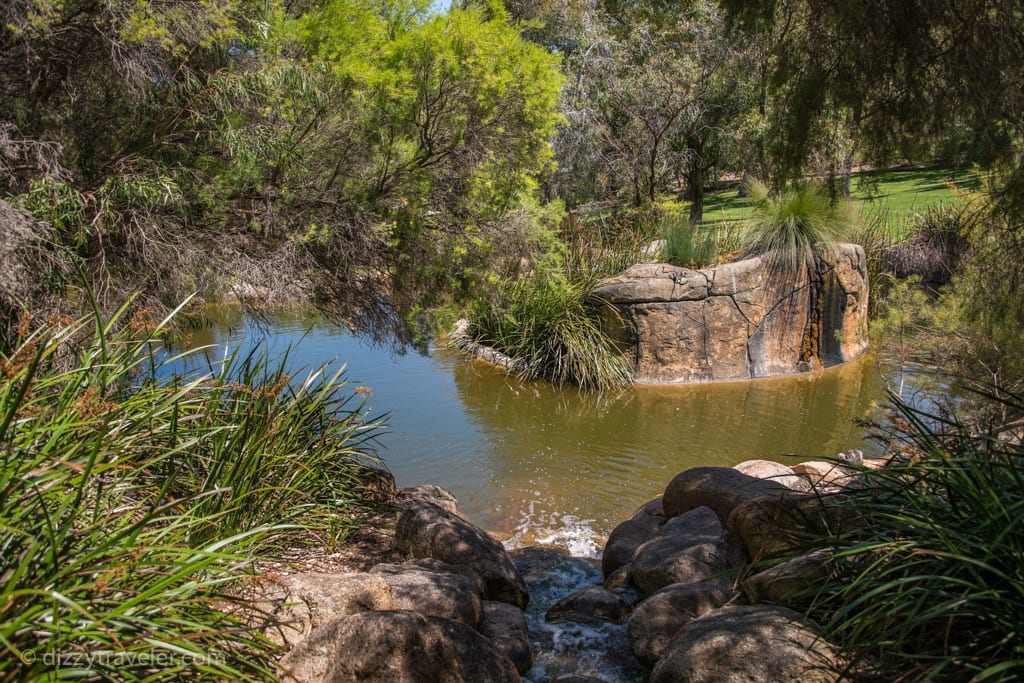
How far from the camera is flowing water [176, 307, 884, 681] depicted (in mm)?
7703

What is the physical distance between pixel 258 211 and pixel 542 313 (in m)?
6.52

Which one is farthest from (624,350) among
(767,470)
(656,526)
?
(656,526)

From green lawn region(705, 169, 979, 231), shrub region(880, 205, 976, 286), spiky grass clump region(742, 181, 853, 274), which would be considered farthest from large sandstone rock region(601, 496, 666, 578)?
green lawn region(705, 169, 979, 231)

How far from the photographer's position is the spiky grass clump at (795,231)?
12844mm

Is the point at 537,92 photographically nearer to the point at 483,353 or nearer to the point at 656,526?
the point at 656,526

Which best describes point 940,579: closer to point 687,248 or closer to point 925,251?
point 687,248

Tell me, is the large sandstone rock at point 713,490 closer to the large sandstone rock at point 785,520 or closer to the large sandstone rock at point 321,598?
the large sandstone rock at point 785,520

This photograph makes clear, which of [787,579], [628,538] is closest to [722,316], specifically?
[628,538]

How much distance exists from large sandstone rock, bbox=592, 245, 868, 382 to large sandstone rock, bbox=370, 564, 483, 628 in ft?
27.2

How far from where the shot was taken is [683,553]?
18.6ft

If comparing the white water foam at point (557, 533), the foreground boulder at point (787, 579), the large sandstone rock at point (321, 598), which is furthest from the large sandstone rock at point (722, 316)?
the large sandstone rock at point (321, 598)

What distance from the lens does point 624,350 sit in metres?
12.7

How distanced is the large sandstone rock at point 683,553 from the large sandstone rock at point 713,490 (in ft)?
0.86

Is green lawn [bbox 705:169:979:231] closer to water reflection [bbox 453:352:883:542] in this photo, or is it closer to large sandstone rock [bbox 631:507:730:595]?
water reflection [bbox 453:352:883:542]
